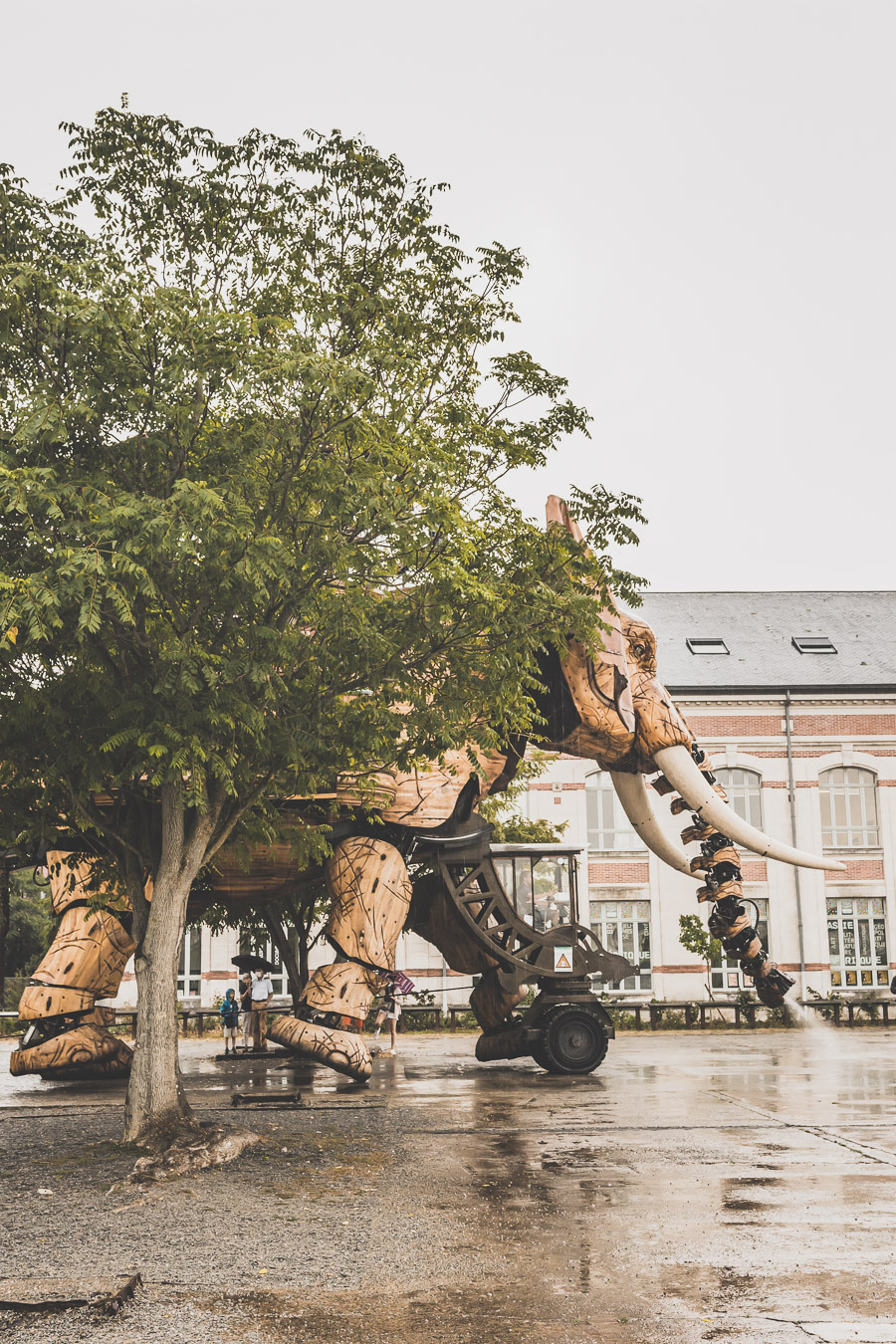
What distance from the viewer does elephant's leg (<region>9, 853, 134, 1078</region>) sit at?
38.9ft

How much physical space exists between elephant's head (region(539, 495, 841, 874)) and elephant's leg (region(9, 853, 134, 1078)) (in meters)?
4.76

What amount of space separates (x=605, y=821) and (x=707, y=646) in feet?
17.8

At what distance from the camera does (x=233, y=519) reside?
728 centimetres

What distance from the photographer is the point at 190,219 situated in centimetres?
868

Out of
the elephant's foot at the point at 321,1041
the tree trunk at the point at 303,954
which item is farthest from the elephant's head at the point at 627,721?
the tree trunk at the point at 303,954

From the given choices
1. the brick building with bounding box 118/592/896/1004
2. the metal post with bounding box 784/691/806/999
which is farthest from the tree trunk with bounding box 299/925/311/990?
the metal post with bounding box 784/691/806/999

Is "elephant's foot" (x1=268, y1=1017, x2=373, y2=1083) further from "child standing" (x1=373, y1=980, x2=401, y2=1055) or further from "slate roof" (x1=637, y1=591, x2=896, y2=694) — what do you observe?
"slate roof" (x1=637, y1=591, x2=896, y2=694)

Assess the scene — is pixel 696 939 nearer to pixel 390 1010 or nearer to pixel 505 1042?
pixel 390 1010

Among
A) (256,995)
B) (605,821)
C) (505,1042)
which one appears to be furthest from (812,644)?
(505,1042)

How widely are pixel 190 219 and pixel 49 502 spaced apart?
9.15 ft

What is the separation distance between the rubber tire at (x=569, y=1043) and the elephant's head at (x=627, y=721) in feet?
6.71

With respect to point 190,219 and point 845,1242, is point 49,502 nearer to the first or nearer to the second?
point 190,219

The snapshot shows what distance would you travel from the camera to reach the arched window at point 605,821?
99.2 feet

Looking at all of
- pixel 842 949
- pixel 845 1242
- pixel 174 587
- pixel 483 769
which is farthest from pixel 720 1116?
pixel 842 949
